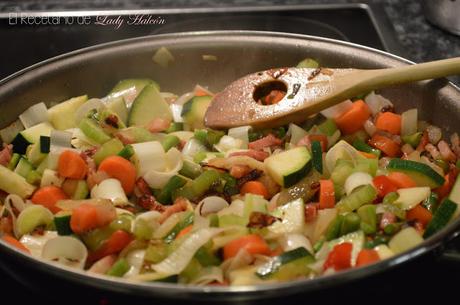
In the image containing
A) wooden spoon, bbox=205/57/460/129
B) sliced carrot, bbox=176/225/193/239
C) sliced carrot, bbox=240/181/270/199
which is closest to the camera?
sliced carrot, bbox=176/225/193/239

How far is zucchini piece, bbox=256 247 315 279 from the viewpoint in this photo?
123 cm

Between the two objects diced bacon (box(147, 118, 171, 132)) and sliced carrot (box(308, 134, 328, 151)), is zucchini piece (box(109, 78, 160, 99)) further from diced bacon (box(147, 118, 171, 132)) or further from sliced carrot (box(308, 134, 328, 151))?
sliced carrot (box(308, 134, 328, 151))

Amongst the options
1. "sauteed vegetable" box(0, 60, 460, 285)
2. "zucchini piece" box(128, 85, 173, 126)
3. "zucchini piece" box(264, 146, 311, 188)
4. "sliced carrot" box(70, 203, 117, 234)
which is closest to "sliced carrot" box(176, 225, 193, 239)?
"sauteed vegetable" box(0, 60, 460, 285)

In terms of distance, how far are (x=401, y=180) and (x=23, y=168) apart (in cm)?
105

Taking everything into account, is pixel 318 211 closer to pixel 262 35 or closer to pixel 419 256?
pixel 419 256

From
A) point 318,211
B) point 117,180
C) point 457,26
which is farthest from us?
point 457,26

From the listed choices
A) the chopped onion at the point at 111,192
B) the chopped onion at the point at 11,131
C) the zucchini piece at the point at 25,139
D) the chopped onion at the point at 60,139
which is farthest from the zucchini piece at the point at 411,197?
the chopped onion at the point at 11,131

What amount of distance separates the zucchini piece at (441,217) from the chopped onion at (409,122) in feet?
1.44

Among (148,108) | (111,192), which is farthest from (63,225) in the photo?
(148,108)

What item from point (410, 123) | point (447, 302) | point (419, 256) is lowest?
point (447, 302)

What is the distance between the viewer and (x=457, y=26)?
8.18 ft

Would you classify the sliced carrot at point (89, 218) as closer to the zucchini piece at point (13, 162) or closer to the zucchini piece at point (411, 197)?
the zucchini piece at point (13, 162)

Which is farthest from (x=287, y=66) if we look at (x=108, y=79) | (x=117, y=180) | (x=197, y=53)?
(x=117, y=180)

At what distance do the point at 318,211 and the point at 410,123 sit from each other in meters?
0.52
